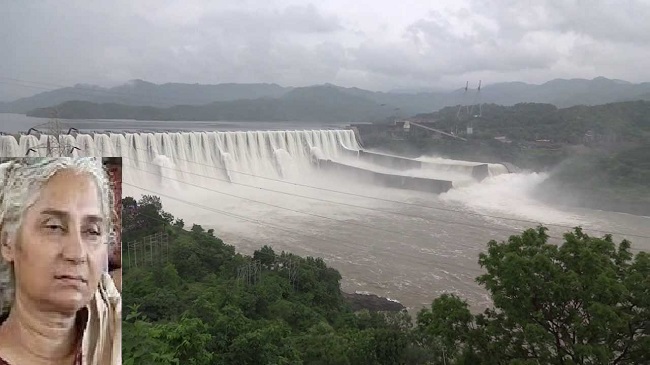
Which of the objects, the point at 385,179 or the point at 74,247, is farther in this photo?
the point at 385,179

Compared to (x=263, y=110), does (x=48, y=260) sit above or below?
above

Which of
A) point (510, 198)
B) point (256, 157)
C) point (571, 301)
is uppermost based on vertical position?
point (571, 301)

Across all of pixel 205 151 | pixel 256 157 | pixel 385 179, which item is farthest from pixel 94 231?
pixel 385 179

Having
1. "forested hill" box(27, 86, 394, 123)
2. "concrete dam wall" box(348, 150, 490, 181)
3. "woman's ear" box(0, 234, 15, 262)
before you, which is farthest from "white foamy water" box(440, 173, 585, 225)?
"woman's ear" box(0, 234, 15, 262)

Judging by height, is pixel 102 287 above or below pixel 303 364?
above

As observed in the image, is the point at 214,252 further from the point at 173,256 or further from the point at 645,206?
the point at 645,206

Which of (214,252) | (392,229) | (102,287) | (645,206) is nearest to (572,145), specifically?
(645,206)

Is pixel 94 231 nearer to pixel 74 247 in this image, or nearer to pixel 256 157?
pixel 74 247
